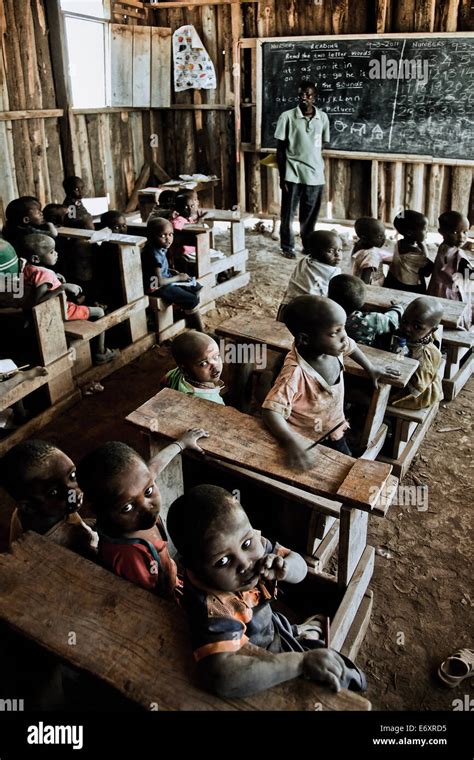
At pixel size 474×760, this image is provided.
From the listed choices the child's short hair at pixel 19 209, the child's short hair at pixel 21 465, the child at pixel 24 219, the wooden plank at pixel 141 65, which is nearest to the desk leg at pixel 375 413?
the child's short hair at pixel 21 465

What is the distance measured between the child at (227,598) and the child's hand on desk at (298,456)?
420 mm

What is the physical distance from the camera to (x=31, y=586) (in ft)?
5.37

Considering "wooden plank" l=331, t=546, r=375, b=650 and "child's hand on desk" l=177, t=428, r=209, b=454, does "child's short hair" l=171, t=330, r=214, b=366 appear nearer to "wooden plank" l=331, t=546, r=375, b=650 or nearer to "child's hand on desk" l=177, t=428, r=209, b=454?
"child's hand on desk" l=177, t=428, r=209, b=454

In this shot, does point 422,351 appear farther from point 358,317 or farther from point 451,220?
point 451,220

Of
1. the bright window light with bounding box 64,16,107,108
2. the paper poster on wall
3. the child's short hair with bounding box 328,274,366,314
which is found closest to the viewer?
the child's short hair with bounding box 328,274,366,314

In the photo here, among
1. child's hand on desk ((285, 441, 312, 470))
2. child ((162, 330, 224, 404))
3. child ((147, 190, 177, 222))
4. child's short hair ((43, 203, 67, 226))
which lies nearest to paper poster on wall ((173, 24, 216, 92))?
child ((147, 190, 177, 222))

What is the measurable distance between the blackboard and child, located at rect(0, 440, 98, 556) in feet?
22.8

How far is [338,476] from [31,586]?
970 mm

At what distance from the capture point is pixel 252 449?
2.13 meters

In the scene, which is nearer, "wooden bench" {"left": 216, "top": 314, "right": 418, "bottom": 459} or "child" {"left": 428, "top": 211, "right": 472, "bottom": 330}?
"wooden bench" {"left": 216, "top": 314, "right": 418, "bottom": 459}

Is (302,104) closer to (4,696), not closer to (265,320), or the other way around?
(265,320)

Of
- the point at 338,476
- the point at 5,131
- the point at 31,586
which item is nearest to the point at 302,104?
the point at 5,131

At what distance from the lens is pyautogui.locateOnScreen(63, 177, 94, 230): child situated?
5.44 m

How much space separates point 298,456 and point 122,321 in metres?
3.16
